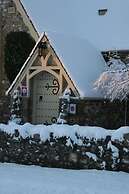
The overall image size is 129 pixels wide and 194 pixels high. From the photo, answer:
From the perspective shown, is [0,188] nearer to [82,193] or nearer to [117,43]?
[82,193]

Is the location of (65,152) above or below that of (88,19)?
below

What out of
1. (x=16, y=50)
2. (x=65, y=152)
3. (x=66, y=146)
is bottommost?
(x=65, y=152)

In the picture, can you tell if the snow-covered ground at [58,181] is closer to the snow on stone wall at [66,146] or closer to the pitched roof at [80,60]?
the snow on stone wall at [66,146]

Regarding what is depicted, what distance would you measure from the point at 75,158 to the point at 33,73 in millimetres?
8081

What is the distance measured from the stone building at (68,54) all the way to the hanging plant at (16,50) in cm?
39

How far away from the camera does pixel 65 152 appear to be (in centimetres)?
1393

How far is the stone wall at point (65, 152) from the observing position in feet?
43.9

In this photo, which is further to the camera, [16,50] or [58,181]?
[16,50]

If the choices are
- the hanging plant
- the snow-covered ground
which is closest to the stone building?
the hanging plant

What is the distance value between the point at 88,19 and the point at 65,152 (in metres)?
11.1

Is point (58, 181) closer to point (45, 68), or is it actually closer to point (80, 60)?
point (45, 68)

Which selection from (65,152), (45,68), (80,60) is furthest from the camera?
(80,60)

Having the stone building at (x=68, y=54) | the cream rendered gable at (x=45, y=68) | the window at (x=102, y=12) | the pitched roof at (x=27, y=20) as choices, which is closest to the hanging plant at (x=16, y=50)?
the pitched roof at (x=27, y=20)

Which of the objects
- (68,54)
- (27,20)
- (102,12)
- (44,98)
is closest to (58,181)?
(68,54)
